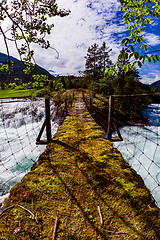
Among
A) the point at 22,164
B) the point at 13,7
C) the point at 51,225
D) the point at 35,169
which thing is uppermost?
the point at 13,7

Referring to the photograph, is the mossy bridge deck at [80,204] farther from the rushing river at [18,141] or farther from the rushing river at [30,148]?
the rushing river at [18,141]

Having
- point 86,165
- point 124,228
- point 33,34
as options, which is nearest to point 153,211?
point 124,228

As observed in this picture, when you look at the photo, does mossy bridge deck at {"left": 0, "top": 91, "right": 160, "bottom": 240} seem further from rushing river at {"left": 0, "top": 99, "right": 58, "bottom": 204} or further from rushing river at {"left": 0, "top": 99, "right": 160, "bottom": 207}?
rushing river at {"left": 0, "top": 99, "right": 58, "bottom": 204}

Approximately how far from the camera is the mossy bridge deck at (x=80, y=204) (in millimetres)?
1112

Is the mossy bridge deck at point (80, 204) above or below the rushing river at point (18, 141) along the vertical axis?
above

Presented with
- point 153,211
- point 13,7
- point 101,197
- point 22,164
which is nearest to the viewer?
point 153,211

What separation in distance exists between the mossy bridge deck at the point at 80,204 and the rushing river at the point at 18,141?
266 cm

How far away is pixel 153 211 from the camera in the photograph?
1.26m

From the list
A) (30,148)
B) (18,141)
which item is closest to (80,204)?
(30,148)

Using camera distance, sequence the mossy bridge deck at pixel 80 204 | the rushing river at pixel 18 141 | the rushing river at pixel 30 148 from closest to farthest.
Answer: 1. the mossy bridge deck at pixel 80 204
2. the rushing river at pixel 30 148
3. the rushing river at pixel 18 141

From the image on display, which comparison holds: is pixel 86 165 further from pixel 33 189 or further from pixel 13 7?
pixel 13 7

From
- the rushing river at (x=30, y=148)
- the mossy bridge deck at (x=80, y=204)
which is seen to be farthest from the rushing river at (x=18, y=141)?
the mossy bridge deck at (x=80, y=204)

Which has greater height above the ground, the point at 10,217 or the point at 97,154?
the point at 97,154

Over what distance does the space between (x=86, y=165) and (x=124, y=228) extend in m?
0.96
